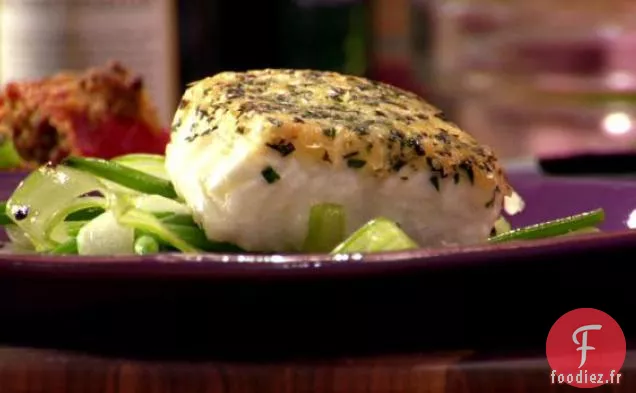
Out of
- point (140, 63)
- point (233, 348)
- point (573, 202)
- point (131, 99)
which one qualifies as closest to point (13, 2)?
point (140, 63)

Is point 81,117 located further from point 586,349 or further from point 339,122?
point 586,349

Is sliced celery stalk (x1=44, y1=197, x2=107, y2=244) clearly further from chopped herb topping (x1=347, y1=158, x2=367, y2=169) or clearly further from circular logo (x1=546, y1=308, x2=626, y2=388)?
circular logo (x1=546, y1=308, x2=626, y2=388)

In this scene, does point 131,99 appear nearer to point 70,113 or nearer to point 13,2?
point 70,113

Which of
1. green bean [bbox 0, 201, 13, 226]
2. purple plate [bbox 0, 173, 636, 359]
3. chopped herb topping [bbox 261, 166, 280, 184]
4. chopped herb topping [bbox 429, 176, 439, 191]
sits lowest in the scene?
purple plate [bbox 0, 173, 636, 359]

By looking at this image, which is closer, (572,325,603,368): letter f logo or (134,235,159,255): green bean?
(572,325,603,368): letter f logo

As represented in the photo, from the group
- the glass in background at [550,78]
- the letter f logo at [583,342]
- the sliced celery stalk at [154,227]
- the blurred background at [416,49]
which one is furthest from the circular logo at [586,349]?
the glass in background at [550,78]

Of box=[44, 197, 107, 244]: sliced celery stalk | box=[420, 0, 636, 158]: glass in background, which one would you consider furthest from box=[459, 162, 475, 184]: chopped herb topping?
box=[420, 0, 636, 158]: glass in background

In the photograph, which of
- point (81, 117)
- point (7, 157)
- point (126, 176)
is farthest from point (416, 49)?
point (126, 176)

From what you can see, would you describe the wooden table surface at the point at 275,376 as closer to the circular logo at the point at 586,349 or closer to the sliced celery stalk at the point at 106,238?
the circular logo at the point at 586,349
